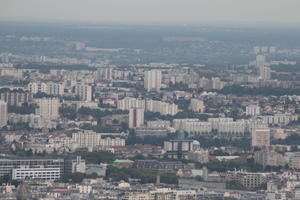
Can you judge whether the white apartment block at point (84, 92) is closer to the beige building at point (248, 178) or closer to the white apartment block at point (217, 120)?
the white apartment block at point (217, 120)

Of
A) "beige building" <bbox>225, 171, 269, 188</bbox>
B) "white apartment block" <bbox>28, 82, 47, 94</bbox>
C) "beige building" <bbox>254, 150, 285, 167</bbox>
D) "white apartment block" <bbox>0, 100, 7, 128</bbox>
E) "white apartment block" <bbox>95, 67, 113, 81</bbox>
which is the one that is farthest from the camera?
"white apartment block" <bbox>95, 67, 113, 81</bbox>

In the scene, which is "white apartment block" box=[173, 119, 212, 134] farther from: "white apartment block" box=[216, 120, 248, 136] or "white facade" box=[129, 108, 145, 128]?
"white facade" box=[129, 108, 145, 128]

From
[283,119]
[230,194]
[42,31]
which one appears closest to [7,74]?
[283,119]

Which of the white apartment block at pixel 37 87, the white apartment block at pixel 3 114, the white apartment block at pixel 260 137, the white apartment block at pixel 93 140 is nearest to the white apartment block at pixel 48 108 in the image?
the white apartment block at pixel 3 114

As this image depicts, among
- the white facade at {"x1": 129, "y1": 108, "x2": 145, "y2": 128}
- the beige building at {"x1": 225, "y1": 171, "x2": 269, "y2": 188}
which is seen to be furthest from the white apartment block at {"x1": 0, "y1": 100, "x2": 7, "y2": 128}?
the beige building at {"x1": 225, "y1": 171, "x2": 269, "y2": 188}

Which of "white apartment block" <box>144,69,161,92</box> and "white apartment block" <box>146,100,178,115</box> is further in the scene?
"white apartment block" <box>144,69,161,92</box>

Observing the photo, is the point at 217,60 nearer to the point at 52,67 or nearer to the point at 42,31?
the point at 52,67
